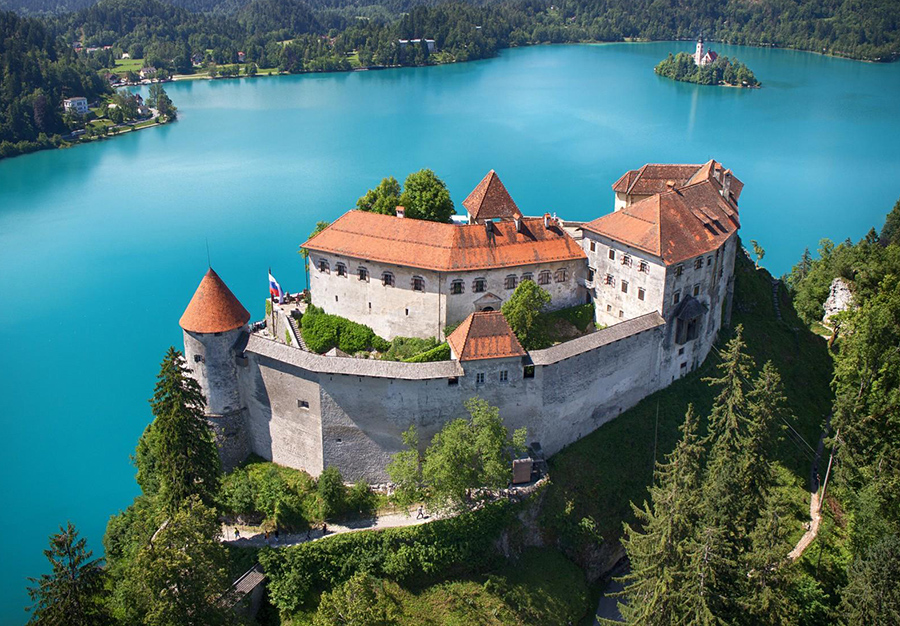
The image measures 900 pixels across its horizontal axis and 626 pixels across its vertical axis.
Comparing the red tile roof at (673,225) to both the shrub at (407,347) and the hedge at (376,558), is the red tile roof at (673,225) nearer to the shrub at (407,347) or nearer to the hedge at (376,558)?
the shrub at (407,347)

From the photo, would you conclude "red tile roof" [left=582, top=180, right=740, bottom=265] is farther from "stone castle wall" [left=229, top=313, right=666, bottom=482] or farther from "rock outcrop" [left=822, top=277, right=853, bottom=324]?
"rock outcrop" [left=822, top=277, right=853, bottom=324]

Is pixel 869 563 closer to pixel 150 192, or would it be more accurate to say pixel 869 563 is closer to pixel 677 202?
pixel 677 202

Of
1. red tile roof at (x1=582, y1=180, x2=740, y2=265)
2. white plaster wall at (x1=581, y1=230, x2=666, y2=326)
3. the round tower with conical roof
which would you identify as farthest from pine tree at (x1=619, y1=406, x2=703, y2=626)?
the round tower with conical roof

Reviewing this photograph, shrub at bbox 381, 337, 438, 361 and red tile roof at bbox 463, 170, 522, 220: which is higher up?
red tile roof at bbox 463, 170, 522, 220

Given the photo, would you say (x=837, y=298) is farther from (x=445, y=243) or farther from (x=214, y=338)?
(x=214, y=338)

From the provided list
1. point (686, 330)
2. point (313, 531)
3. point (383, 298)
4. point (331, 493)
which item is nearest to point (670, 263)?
point (686, 330)

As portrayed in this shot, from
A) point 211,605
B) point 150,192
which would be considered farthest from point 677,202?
point 150,192
